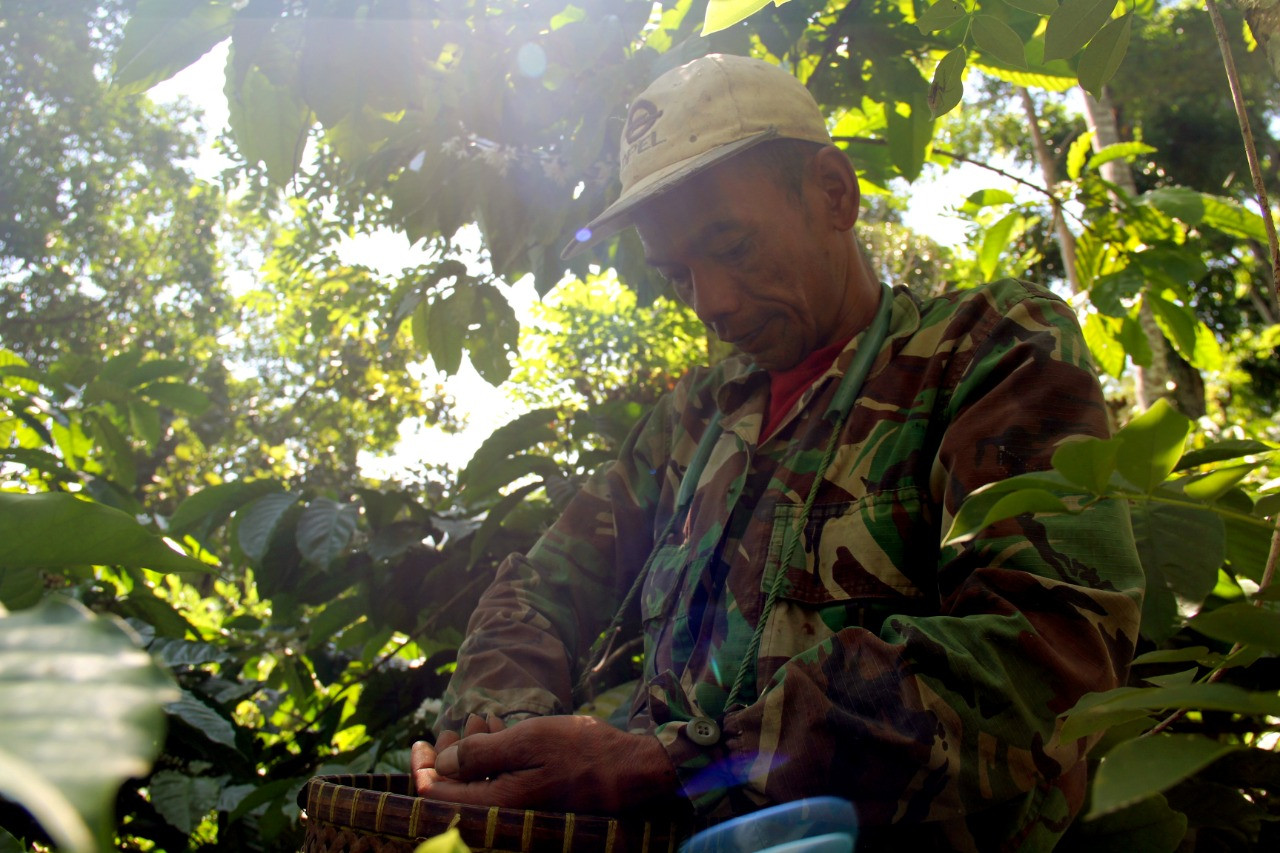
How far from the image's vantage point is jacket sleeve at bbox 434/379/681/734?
1.64 m

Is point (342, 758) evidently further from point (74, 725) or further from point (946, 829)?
point (74, 725)

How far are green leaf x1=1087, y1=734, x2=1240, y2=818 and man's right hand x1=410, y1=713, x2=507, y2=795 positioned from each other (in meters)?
1.12

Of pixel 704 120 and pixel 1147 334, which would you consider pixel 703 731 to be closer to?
pixel 704 120

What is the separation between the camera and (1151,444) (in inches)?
18.8

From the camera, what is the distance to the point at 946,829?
1.10 meters

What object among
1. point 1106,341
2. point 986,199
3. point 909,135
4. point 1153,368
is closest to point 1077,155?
point 986,199

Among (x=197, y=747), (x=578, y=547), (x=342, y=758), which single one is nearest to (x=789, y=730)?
(x=578, y=547)

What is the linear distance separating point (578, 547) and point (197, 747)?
1.08 metres

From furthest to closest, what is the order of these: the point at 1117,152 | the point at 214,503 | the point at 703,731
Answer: the point at 1117,152 < the point at 214,503 < the point at 703,731

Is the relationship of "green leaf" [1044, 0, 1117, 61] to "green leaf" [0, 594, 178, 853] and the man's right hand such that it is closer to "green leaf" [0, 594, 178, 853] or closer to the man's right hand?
"green leaf" [0, 594, 178, 853]

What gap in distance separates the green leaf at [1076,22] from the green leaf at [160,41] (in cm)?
187

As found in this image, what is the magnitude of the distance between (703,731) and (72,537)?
744 mm

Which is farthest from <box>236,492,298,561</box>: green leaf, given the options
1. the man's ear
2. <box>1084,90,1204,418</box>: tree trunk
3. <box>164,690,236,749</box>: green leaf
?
<box>1084,90,1204,418</box>: tree trunk

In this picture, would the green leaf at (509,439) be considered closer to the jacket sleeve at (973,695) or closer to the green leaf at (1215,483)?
the jacket sleeve at (973,695)
